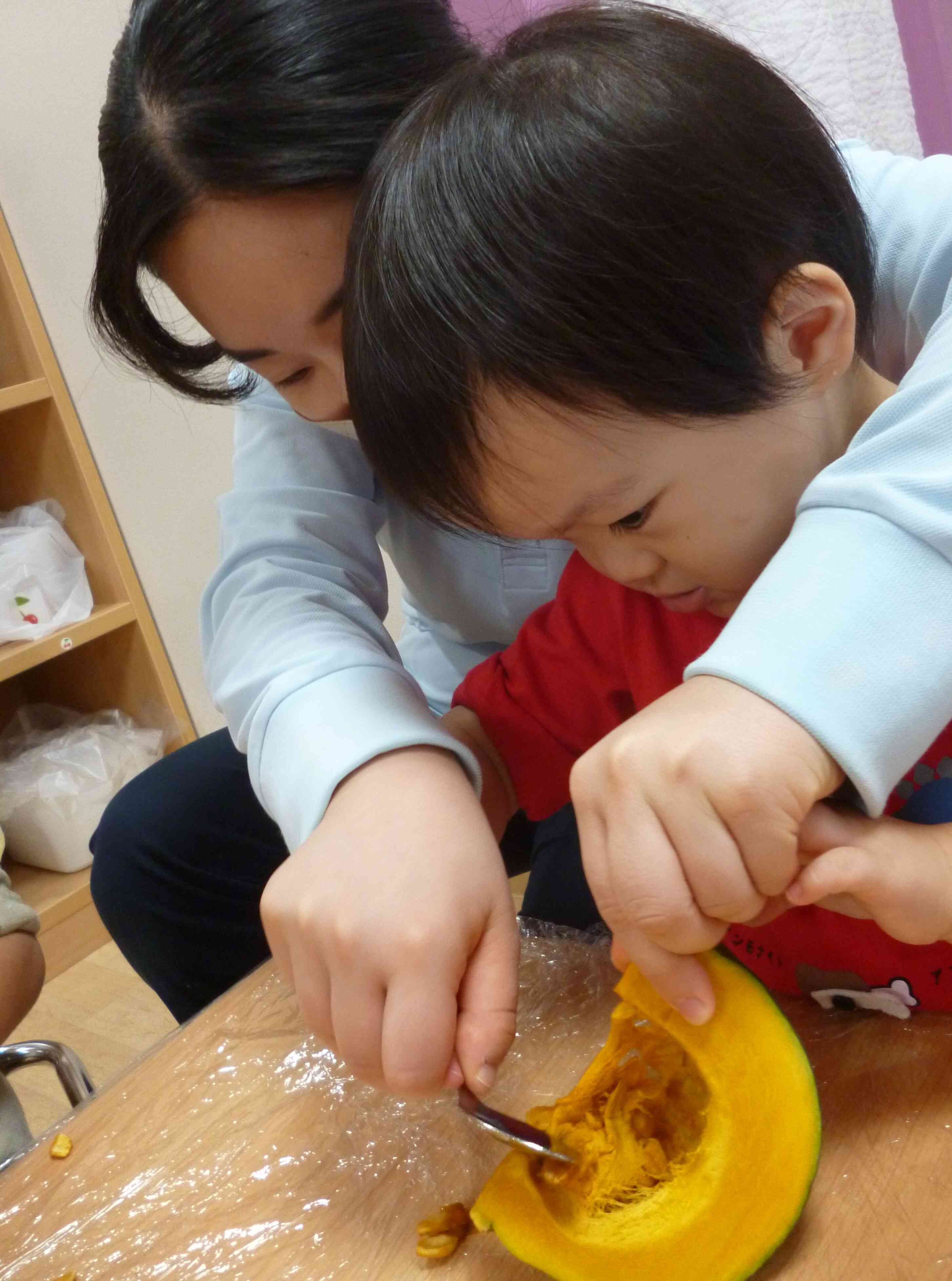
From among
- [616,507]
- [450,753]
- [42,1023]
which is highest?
[616,507]

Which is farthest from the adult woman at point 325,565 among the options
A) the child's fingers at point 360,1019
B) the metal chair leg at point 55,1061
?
the metal chair leg at point 55,1061

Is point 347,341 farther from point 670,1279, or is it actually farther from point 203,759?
point 203,759

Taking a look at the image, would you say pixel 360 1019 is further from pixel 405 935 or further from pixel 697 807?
pixel 697 807

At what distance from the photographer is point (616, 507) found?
0.46 m

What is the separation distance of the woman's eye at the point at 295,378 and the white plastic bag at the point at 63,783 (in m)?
1.29

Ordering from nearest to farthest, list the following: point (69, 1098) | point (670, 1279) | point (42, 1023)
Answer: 1. point (670, 1279)
2. point (69, 1098)
3. point (42, 1023)

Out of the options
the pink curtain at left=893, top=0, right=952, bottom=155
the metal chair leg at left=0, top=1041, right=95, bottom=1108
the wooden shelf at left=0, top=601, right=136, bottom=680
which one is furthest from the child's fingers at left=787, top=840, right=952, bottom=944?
the wooden shelf at left=0, top=601, right=136, bottom=680

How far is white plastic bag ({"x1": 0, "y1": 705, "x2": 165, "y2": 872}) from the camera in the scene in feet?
6.03

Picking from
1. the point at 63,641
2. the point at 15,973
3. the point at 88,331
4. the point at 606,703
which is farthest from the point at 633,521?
the point at 63,641

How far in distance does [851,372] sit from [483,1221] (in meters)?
0.41

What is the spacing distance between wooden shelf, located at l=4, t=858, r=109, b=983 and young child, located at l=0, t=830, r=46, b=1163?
885 mm

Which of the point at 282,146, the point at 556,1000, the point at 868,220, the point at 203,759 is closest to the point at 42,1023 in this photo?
the point at 203,759

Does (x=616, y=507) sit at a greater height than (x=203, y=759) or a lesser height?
greater

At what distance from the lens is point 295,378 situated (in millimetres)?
668
